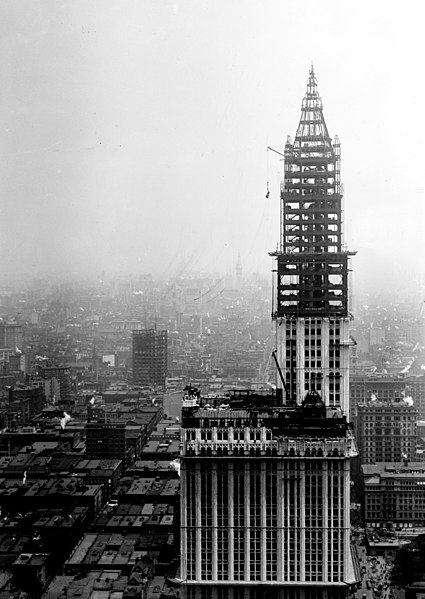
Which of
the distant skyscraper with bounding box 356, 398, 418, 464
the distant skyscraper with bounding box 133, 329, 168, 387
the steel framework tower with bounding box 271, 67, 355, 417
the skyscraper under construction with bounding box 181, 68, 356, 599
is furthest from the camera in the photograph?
the distant skyscraper with bounding box 133, 329, 168, 387

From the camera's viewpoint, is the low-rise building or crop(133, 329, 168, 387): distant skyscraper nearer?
the low-rise building

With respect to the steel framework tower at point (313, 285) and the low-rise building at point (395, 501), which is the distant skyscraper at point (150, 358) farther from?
the steel framework tower at point (313, 285)

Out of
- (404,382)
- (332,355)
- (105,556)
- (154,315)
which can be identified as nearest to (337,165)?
(332,355)

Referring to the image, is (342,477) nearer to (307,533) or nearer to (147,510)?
(307,533)

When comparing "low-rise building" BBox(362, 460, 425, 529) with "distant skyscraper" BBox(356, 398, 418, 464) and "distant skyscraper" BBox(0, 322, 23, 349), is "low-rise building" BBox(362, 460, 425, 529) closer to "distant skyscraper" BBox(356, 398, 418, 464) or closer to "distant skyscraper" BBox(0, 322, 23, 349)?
"distant skyscraper" BBox(356, 398, 418, 464)

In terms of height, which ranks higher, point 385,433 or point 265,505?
point 265,505

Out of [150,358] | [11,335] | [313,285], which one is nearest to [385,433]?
[313,285]

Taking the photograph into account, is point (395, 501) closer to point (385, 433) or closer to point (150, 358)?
point (385, 433)

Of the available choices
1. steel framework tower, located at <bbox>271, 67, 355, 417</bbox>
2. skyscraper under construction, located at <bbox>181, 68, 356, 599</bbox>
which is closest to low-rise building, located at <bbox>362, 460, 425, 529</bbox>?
steel framework tower, located at <bbox>271, 67, 355, 417</bbox>
